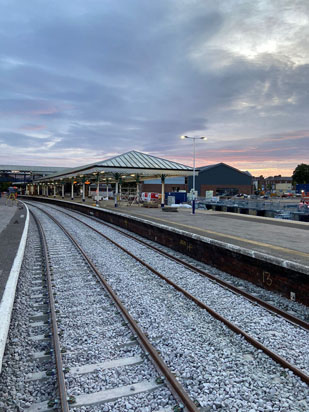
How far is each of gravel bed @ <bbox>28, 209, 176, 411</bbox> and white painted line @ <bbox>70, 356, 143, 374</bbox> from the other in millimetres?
104

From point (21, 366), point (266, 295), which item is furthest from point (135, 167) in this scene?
point (21, 366)

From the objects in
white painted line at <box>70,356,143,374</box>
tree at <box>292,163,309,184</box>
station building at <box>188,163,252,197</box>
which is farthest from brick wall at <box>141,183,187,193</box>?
white painted line at <box>70,356,143,374</box>

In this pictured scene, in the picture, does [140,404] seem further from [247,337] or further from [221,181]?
[221,181]

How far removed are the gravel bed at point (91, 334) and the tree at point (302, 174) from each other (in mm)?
149753

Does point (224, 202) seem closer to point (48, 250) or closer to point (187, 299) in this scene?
point (48, 250)

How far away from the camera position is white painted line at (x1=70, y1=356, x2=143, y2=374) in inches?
209

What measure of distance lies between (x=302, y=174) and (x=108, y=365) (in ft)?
508

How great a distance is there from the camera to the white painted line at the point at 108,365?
17.5 feet

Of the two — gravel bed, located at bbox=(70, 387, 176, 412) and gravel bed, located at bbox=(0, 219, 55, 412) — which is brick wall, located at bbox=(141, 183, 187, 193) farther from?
gravel bed, located at bbox=(70, 387, 176, 412)

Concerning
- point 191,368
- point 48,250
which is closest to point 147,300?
point 191,368

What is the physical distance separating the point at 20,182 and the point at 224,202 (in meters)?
103

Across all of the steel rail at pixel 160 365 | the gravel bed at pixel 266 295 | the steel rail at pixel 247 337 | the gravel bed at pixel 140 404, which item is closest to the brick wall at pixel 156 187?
the gravel bed at pixel 266 295

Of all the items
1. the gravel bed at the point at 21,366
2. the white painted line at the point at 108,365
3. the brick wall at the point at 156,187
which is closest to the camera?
the gravel bed at the point at 21,366

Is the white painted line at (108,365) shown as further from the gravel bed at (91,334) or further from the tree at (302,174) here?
the tree at (302,174)
